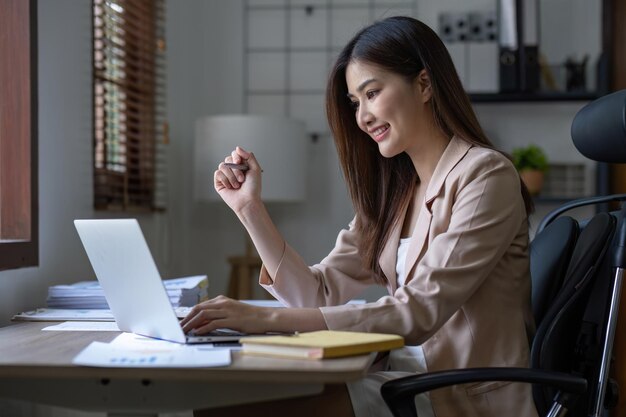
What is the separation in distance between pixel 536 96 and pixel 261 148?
1.20 m

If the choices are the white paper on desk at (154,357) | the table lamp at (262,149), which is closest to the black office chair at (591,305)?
the white paper on desk at (154,357)

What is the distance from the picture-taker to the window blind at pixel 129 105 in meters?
2.72

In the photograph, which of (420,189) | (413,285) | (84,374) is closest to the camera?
(84,374)

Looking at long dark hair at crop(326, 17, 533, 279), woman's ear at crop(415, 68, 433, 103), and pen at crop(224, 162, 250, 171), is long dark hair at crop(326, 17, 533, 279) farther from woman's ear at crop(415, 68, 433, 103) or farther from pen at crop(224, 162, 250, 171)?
pen at crop(224, 162, 250, 171)

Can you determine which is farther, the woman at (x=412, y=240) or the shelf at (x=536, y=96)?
the shelf at (x=536, y=96)

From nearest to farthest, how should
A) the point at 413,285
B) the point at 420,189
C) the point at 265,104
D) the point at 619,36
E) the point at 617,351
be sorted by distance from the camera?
1. the point at 413,285
2. the point at 420,189
3. the point at 617,351
4. the point at 619,36
5. the point at 265,104

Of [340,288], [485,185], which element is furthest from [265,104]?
[485,185]

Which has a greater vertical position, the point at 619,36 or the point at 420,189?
the point at 619,36

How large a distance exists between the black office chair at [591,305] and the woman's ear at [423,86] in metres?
0.30

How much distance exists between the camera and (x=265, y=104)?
3904 mm

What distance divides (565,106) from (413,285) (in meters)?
2.56

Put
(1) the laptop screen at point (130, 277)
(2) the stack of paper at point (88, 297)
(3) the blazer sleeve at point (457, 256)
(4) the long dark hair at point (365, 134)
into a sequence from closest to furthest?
(1) the laptop screen at point (130, 277)
(3) the blazer sleeve at point (457, 256)
(4) the long dark hair at point (365, 134)
(2) the stack of paper at point (88, 297)

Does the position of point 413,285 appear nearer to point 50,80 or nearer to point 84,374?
point 84,374

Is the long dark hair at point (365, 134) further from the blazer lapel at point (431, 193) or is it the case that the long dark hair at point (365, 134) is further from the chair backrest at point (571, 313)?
the chair backrest at point (571, 313)
